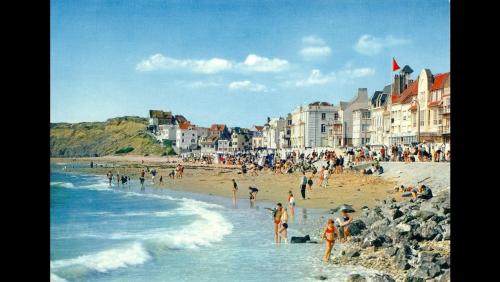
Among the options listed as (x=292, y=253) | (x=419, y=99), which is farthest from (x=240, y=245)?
(x=419, y=99)

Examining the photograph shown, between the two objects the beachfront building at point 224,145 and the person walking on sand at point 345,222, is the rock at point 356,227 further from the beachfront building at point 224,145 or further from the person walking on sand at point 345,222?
the beachfront building at point 224,145

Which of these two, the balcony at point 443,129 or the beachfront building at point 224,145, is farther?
the beachfront building at point 224,145

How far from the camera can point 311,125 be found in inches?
292

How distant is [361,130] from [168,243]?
3.39m

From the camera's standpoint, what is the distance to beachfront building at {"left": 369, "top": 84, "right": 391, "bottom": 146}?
7.11m

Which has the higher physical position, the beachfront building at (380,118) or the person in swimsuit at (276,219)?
the beachfront building at (380,118)

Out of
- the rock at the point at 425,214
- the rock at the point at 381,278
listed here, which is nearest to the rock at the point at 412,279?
the rock at the point at 381,278

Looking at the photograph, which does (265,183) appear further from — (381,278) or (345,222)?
(381,278)

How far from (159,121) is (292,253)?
8.41 feet

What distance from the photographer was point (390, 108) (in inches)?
292

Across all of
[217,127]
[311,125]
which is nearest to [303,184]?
[311,125]

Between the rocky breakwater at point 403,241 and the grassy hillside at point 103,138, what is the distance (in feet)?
10.8

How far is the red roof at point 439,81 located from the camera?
660cm

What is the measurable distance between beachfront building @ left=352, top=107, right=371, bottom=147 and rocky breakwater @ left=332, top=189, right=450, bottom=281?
1173mm
